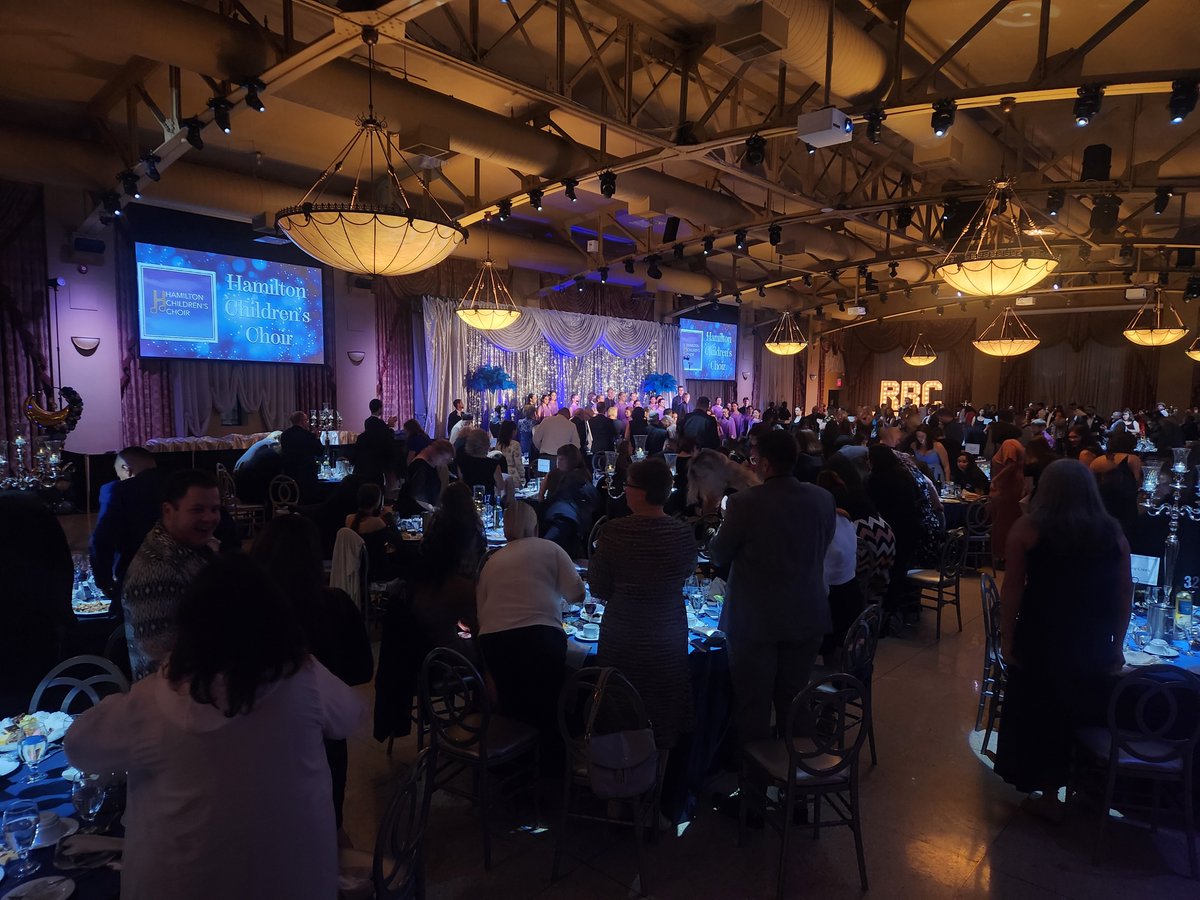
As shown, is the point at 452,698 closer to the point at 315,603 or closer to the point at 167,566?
the point at 315,603

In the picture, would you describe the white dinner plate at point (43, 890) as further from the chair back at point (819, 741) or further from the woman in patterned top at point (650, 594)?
→ the chair back at point (819, 741)

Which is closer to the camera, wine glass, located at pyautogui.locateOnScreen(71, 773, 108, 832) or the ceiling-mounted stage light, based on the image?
wine glass, located at pyautogui.locateOnScreen(71, 773, 108, 832)

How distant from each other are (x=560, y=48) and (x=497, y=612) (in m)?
4.18

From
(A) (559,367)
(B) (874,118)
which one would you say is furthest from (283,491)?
(A) (559,367)

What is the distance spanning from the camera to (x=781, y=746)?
108 inches

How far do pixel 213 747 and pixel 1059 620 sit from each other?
2952mm

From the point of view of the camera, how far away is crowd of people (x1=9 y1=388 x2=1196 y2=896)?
1.38m

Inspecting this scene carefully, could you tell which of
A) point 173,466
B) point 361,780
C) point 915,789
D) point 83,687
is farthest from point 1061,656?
point 173,466

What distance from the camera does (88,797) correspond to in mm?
1820

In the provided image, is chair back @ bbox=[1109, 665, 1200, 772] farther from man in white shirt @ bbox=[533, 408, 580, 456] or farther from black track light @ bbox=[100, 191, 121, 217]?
black track light @ bbox=[100, 191, 121, 217]

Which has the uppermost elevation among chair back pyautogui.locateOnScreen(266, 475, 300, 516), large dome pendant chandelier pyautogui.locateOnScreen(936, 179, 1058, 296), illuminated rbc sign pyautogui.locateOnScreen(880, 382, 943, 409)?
large dome pendant chandelier pyautogui.locateOnScreen(936, 179, 1058, 296)

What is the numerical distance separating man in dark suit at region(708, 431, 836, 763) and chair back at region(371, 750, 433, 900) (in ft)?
4.40

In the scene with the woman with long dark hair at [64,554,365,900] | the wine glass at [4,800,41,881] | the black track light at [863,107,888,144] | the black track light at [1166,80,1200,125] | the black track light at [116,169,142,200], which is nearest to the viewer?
the woman with long dark hair at [64,554,365,900]

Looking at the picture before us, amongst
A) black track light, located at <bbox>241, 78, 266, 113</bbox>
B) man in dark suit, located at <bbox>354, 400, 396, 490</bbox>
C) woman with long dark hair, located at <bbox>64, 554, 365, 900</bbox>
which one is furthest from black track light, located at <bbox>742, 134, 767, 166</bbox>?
woman with long dark hair, located at <bbox>64, 554, 365, 900</bbox>
